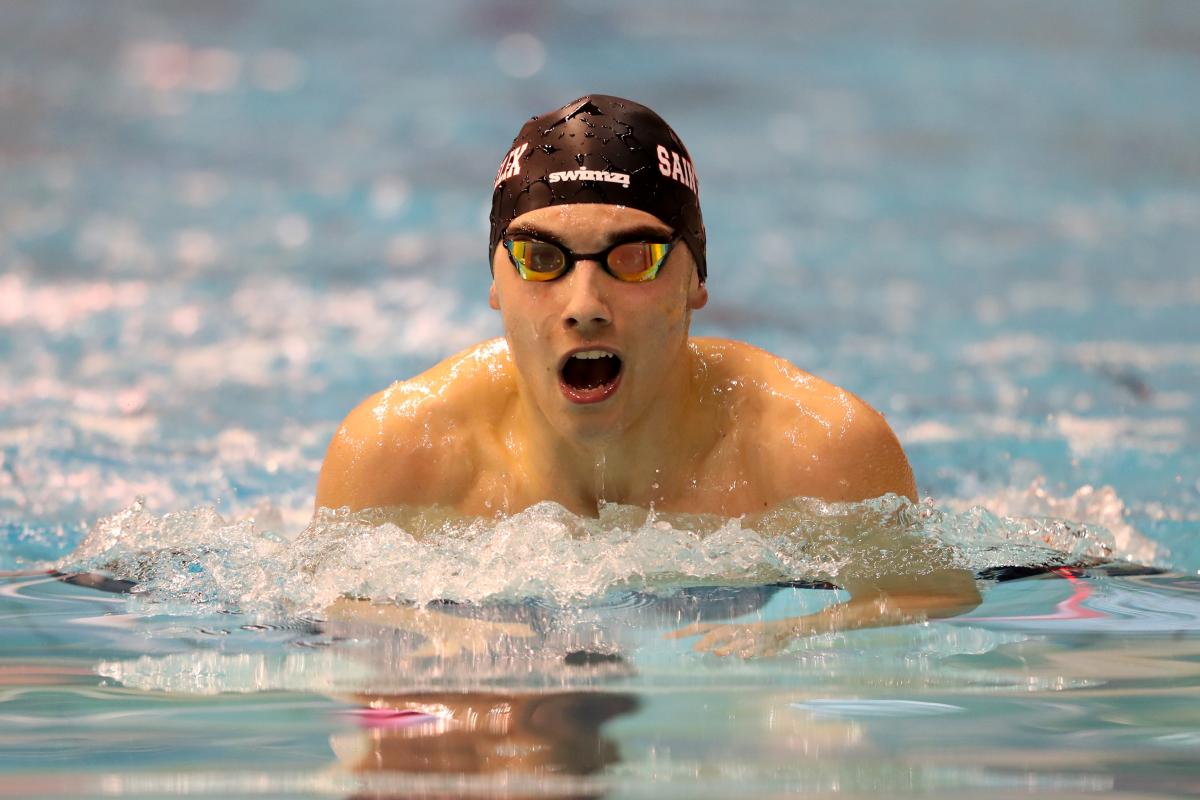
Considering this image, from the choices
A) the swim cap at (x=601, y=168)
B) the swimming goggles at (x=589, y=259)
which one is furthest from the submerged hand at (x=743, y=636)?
the swim cap at (x=601, y=168)

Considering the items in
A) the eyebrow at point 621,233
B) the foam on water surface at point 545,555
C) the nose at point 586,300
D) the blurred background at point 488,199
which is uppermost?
the blurred background at point 488,199

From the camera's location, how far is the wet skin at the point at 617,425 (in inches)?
106

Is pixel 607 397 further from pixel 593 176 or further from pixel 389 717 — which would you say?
pixel 389 717

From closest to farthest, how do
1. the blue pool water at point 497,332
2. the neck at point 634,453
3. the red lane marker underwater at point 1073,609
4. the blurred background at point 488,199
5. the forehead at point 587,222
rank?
the blue pool water at point 497,332
the red lane marker underwater at point 1073,609
the forehead at point 587,222
the neck at point 634,453
the blurred background at point 488,199

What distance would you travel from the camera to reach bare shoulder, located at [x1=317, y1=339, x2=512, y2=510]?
289 cm

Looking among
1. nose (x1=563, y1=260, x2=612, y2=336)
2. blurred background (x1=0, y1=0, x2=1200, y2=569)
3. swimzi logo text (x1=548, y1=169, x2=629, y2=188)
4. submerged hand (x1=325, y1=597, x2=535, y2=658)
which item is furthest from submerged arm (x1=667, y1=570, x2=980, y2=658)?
blurred background (x1=0, y1=0, x2=1200, y2=569)

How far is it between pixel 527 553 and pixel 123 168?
6753 millimetres

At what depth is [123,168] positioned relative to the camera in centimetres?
862

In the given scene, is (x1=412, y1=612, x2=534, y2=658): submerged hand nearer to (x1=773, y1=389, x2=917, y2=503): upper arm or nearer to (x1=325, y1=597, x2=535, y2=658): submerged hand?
(x1=325, y1=597, x2=535, y2=658): submerged hand

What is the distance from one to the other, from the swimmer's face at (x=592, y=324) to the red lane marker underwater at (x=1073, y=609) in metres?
0.75

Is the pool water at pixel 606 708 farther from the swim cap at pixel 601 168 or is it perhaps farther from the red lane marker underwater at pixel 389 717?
the swim cap at pixel 601 168

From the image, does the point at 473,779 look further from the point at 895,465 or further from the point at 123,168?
the point at 123,168

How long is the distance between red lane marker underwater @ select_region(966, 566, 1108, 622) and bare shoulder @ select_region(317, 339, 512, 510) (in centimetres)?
106

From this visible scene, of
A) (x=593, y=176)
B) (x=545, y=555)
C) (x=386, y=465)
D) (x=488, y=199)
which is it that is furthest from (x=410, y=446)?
(x=488, y=199)
